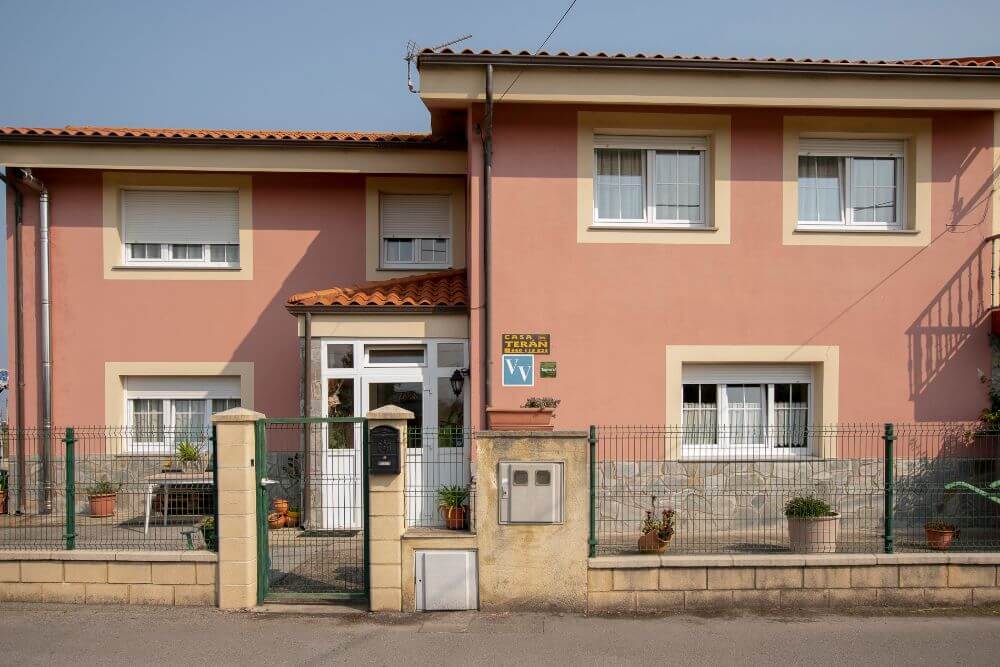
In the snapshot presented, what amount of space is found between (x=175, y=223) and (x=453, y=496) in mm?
6388

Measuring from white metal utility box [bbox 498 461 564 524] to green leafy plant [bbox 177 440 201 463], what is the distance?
4484mm

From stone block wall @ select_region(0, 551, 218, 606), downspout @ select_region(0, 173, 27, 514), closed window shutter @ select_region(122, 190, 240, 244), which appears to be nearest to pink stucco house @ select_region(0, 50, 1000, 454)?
closed window shutter @ select_region(122, 190, 240, 244)

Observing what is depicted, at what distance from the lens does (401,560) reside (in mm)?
6594

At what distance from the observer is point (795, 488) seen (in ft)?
28.2

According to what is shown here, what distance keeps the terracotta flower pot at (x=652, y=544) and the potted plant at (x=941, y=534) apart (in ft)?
8.90

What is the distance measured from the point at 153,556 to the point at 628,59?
745 cm

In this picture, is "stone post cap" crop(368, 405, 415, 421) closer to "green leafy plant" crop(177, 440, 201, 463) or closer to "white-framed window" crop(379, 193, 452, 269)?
"green leafy plant" crop(177, 440, 201, 463)

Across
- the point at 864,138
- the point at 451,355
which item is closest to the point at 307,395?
the point at 451,355

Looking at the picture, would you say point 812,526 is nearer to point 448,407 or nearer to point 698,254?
point 698,254

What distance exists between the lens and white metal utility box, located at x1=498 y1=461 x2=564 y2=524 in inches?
258

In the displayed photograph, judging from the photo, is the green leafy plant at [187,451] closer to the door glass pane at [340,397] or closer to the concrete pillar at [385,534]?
the door glass pane at [340,397]

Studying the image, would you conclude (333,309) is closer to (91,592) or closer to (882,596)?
(91,592)

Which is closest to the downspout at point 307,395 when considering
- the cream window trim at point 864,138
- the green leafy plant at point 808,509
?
the green leafy plant at point 808,509

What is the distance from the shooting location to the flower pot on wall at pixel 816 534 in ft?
23.3
